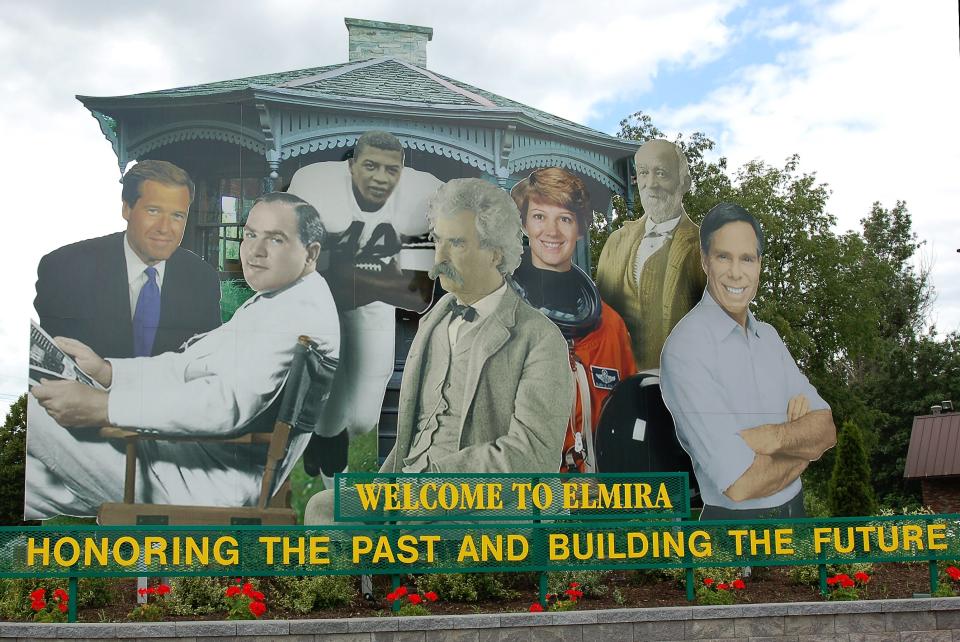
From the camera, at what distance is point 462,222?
16516 mm

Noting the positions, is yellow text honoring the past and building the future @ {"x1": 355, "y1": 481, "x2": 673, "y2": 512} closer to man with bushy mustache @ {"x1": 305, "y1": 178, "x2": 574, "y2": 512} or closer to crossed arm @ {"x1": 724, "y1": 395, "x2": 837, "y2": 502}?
man with bushy mustache @ {"x1": 305, "y1": 178, "x2": 574, "y2": 512}

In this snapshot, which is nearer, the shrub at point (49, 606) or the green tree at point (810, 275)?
the shrub at point (49, 606)

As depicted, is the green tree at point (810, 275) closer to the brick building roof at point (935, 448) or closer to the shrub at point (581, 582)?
the brick building roof at point (935, 448)

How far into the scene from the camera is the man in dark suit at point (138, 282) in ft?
48.0

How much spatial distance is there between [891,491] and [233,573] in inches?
1166

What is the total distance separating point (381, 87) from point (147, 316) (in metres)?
5.77

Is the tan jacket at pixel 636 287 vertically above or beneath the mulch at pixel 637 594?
above

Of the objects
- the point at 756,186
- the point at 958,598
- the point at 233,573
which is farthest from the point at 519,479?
the point at 756,186

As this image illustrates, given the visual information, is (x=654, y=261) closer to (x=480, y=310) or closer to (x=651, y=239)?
(x=651, y=239)

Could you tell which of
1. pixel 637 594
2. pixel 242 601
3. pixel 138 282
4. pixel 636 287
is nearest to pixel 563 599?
pixel 637 594

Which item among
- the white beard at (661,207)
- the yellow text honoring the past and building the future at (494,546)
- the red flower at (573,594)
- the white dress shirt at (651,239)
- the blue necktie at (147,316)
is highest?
the white beard at (661,207)

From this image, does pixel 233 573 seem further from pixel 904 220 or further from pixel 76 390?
pixel 904 220

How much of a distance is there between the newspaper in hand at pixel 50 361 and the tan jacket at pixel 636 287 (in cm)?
887

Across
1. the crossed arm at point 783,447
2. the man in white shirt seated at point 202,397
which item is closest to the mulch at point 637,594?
the man in white shirt seated at point 202,397
